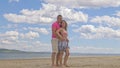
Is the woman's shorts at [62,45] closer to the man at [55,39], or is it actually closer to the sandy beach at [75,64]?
the man at [55,39]

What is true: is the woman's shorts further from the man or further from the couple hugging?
the man

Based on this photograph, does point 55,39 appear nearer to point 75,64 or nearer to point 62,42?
point 62,42

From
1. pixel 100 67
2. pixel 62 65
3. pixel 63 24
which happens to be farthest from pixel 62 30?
pixel 100 67

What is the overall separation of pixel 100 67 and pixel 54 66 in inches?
103

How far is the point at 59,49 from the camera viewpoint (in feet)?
54.6

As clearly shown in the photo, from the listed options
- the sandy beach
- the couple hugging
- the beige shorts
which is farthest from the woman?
the sandy beach

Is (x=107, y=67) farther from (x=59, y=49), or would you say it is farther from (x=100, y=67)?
(x=59, y=49)

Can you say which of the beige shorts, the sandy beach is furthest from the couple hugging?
the sandy beach

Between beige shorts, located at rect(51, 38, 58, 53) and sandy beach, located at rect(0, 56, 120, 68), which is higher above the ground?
beige shorts, located at rect(51, 38, 58, 53)

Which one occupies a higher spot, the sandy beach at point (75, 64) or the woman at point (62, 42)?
the woman at point (62, 42)

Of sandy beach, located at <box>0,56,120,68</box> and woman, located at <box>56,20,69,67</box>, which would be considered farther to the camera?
sandy beach, located at <box>0,56,120,68</box>

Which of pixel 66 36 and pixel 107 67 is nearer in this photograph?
pixel 66 36

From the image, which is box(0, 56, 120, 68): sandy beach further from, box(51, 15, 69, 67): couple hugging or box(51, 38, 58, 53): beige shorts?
box(51, 38, 58, 53): beige shorts

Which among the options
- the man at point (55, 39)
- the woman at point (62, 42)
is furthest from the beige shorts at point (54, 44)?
the woman at point (62, 42)
